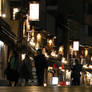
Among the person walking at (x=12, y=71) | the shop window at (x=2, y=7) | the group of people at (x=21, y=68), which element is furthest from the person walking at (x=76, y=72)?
the shop window at (x=2, y=7)

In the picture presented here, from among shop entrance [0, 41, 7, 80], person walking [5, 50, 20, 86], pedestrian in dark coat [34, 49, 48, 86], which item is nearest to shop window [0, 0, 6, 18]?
shop entrance [0, 41, 7, 80]

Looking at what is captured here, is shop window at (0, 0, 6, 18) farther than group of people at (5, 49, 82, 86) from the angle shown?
Yes

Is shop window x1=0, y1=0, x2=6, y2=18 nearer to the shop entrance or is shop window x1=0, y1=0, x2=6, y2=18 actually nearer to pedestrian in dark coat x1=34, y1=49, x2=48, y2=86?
the shop entrance

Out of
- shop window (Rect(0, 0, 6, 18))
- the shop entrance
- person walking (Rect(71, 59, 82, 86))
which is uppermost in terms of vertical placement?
shop window (Rect(0, 0, 6, 18))

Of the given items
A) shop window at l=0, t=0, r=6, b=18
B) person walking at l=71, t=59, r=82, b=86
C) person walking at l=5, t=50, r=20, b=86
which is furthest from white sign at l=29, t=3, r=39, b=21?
person walking at l=5, t=50, r=20, b=86

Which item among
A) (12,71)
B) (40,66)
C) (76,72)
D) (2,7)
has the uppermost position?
(2,7)

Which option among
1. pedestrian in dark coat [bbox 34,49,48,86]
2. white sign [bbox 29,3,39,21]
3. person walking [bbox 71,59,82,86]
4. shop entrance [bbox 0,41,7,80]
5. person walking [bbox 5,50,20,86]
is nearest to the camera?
person walking [bbox 5,50,20,86]

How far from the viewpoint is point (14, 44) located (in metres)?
28.8

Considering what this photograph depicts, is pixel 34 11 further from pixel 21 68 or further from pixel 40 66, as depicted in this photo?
pixel 21 68

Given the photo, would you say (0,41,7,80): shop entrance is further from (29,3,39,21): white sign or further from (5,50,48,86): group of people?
(5,50,48,86): group of people

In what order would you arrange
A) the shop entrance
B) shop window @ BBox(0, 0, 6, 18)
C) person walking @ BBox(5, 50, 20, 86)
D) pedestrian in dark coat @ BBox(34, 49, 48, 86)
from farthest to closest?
the shop entrance, shop window @ BBox(0, 0, 6, 18), pedestrian in dark coat @ BBox(34, 49, 48, 86), person walking @ BBox(5, 50, 20, 86)

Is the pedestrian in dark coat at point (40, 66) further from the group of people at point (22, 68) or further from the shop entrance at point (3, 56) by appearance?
the shop entrance at point (3, 56)

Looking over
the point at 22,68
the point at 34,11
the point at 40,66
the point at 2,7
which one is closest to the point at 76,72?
the point at 40,66

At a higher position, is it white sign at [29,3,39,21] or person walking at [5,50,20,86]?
white sign at [29,3,39,21]
